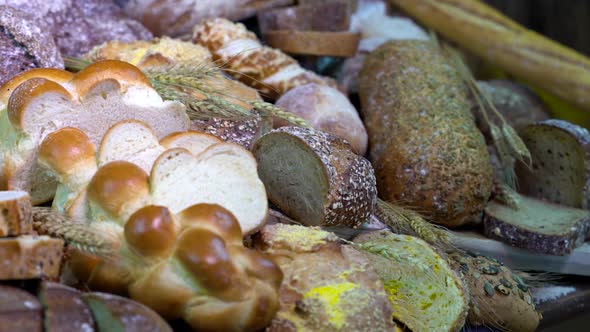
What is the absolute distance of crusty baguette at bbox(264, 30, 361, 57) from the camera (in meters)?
2.46

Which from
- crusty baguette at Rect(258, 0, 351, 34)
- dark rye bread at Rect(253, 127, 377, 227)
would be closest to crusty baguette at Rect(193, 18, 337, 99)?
crusty baguette at Rect(258, 0, 351, 34)

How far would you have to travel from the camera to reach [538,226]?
2.12 meters

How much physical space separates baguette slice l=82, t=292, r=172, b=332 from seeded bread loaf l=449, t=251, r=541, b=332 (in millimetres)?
905

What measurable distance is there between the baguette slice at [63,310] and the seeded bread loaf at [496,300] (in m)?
1.00

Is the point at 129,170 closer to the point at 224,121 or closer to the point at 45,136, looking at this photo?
the point at 45,136

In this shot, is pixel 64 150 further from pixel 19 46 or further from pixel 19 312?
pixel 19 46

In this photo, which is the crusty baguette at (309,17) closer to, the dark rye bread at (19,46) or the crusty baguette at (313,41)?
the crusty baguette at (313,41)

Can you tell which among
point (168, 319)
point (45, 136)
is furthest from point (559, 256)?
point (45, 136)

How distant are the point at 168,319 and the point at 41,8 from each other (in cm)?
140

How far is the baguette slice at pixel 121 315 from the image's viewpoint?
3.33 ft

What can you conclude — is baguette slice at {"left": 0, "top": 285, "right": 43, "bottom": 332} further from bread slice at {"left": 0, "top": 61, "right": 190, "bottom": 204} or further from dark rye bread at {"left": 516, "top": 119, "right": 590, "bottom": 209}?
dark rye bread at {"left": 516, "top": 119, "right": 590, "bottom": 209}

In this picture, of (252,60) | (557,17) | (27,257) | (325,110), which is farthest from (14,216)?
(557,17)

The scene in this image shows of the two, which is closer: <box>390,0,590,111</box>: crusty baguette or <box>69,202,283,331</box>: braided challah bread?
<box>69,202,283,331</box>: braided challah bread

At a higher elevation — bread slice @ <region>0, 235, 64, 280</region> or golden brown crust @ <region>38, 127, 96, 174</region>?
golden brown crust @ <region>38, 127, 96, 174</region>
